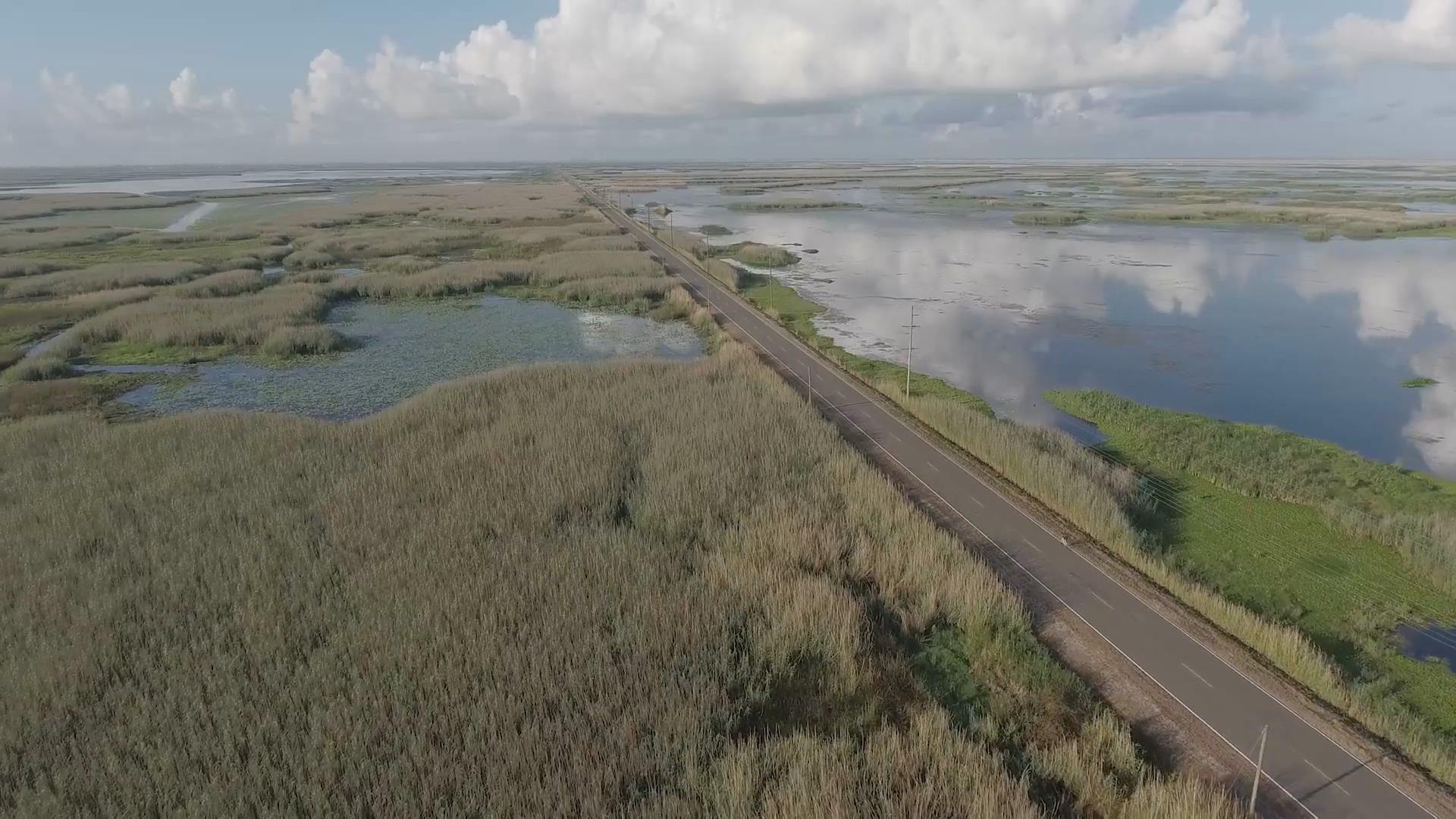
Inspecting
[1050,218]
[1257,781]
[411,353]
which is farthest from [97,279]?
[1050,218]

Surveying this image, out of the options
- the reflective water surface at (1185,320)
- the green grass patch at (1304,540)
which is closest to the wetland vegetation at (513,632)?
the green grass patch at (1304,540)

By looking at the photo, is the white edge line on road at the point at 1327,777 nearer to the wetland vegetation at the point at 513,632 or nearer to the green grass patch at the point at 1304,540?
the wetland vegetation at the point at 513,632

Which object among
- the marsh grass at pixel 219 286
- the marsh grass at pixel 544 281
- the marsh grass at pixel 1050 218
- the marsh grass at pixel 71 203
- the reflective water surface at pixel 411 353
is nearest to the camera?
the reflective water surface at pixel 411 353

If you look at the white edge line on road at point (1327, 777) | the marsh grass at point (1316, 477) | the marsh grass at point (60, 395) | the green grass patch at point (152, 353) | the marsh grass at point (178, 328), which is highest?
the marsh grass at point (178, 328)

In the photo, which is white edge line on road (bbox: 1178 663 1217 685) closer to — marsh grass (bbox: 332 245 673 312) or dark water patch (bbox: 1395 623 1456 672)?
dark water patch (bbox: 1395 623 1456 672)

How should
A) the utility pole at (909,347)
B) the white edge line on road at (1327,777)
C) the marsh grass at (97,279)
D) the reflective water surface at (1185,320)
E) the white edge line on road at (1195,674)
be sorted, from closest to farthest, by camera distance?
the white edge line on road at (1327,777)
the white edge line on road at (1195,674)
the utility pole at (909,347)
the reflective water surface at (1185,320)
the marsh grass at (97,279)

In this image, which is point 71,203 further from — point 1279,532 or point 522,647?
point 1279,532

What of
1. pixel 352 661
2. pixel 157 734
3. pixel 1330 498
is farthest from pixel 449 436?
pixel 1330 498

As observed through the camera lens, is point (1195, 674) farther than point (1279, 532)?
No
